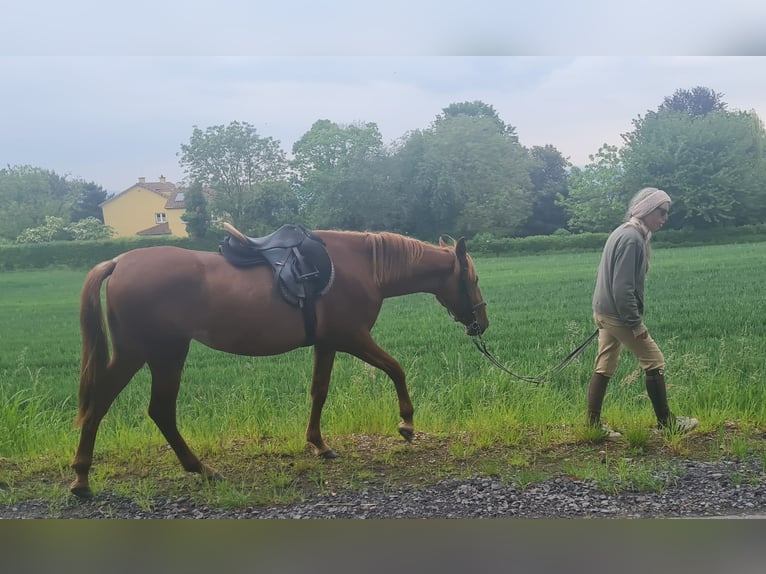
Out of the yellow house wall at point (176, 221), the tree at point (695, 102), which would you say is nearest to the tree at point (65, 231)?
the yellow house wall at point (176, 221)

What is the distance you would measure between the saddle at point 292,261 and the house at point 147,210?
0.52 m

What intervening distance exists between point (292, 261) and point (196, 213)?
0.79 meters

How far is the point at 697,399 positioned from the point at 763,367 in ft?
1.76

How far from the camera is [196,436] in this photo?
3418 mm

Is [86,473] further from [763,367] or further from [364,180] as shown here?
[763,367]

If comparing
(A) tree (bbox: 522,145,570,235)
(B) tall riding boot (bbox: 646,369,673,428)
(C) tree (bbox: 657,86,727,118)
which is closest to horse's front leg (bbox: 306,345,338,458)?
(A) tree (bbox: 522,145,570,235)

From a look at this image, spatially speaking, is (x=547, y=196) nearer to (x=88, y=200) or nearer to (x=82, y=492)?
(x=88, y=200)

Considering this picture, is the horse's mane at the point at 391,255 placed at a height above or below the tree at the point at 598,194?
below

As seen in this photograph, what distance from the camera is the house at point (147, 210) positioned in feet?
11.2

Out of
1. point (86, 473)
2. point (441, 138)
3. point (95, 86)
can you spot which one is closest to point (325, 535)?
point (86, 473)

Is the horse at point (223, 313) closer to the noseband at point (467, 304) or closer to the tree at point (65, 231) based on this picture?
the noseband at point (467, 304)

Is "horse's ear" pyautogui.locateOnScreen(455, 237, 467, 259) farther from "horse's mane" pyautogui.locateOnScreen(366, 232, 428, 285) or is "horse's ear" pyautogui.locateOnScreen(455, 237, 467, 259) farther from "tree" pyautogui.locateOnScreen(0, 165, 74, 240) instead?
"tree" pyautogui.locateOnScreen(0, 165, 74, 240)

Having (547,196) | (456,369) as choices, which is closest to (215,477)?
(456,369)

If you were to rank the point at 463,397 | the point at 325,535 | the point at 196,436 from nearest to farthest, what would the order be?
the point at 325,535, the point at 196,436, the point at 463,397
